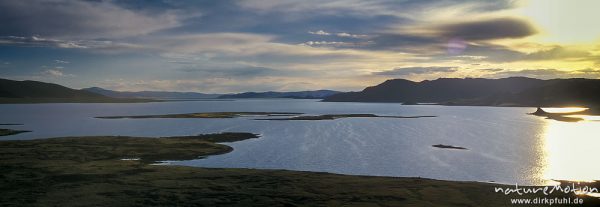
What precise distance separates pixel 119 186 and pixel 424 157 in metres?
45.7

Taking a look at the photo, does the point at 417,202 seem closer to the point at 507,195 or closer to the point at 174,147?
the point at 507,195

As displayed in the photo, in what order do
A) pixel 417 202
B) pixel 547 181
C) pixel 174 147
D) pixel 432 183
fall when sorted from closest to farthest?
pixel 417 202 → pixel 432 183 → pixel 547 181 → pixel 174 147

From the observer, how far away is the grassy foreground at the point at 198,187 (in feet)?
113

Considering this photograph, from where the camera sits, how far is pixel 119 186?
129ft

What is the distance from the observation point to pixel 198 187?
39844mm

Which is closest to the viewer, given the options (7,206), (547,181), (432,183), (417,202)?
(7,206)

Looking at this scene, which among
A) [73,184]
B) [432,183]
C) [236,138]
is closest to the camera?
[73,184]

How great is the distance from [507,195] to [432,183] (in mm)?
7101

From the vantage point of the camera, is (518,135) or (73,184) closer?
(73,184)

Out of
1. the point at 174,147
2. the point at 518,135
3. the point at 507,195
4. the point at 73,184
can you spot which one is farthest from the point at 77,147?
the point at 518,135

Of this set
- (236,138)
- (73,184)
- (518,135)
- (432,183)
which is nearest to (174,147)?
(236,138)

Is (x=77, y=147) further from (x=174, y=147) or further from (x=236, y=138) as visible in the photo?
(x=236, y=138)

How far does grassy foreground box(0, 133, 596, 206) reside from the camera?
34.6 m

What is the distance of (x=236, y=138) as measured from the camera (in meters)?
93.7
